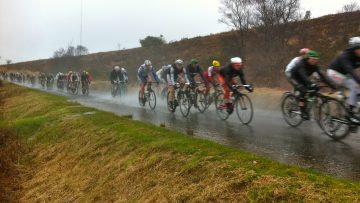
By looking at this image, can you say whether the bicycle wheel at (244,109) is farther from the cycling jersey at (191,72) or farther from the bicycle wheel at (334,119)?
the cycling jersey at (191,72)

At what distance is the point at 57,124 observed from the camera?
15.2 m

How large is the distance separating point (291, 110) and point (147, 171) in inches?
226

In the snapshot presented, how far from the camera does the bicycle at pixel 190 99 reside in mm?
16562

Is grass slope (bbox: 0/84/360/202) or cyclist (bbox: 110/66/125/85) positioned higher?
cyclist (bbox: 110/66/125/85)

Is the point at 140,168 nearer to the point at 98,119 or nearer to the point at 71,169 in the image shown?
the point at 71,169

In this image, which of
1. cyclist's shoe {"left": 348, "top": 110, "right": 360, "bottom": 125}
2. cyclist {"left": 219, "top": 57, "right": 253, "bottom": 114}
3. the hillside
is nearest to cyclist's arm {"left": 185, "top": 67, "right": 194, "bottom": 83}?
cyclist {"left": 219, "top": 57, "right": 253, "bottom": 114}

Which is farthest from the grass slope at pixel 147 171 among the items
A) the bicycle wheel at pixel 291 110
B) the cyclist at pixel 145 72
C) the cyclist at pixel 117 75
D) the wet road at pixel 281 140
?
the cyclist at pixel 117 75

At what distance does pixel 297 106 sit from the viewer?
40.2 feet

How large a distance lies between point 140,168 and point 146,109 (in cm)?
1106

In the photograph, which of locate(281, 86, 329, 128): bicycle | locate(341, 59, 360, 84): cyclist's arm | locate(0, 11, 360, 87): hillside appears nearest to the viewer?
locate(341, 59, 360, 84): cyclist's arm

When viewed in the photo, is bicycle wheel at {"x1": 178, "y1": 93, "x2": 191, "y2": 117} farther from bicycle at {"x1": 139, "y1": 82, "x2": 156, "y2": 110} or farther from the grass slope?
the grass slope

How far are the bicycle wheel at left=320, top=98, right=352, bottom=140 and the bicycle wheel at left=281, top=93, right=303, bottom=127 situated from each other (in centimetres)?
153

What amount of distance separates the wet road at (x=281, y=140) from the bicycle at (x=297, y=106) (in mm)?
274

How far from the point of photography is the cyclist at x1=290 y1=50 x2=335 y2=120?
36.9 feet
